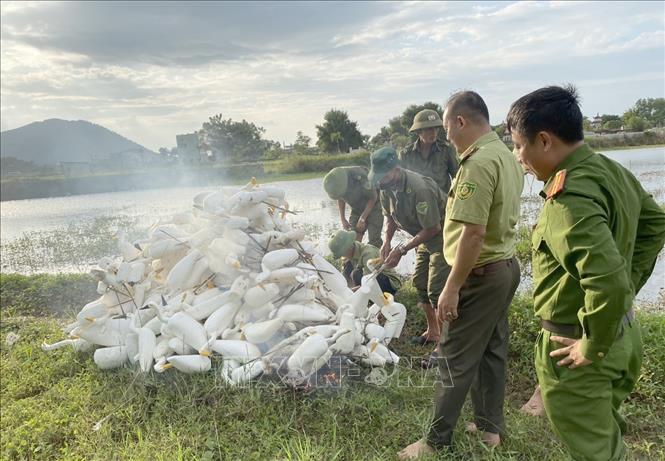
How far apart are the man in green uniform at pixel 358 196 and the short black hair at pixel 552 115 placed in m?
2.95

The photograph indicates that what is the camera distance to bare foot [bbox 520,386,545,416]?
2645 mm

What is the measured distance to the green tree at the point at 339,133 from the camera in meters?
34.9

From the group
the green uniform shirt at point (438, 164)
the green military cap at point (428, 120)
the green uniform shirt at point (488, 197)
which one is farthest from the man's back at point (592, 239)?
the green uniform shirt at point (438, 164)

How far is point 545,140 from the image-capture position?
5.23 feet

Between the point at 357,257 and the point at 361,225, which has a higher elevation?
the point at 361,225

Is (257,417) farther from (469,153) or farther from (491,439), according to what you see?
(469,153)

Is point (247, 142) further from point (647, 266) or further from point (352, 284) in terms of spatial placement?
point (647, 266)

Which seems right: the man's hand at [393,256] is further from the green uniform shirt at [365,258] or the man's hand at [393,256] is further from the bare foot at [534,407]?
the bare foot at [534,407]

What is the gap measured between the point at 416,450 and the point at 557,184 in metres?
1.47

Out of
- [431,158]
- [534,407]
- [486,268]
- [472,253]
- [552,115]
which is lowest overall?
[534,407]

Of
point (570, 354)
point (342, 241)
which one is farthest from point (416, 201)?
point (570, 354)

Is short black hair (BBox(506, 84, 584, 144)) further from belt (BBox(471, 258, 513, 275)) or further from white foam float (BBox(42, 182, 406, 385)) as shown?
white foam float (BBox(42, 182, 406, 385))

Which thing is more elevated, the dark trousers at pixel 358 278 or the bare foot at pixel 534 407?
the dark trousers at pixel 358 278

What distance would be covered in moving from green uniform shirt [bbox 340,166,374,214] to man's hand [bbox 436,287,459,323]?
2.79 meters
